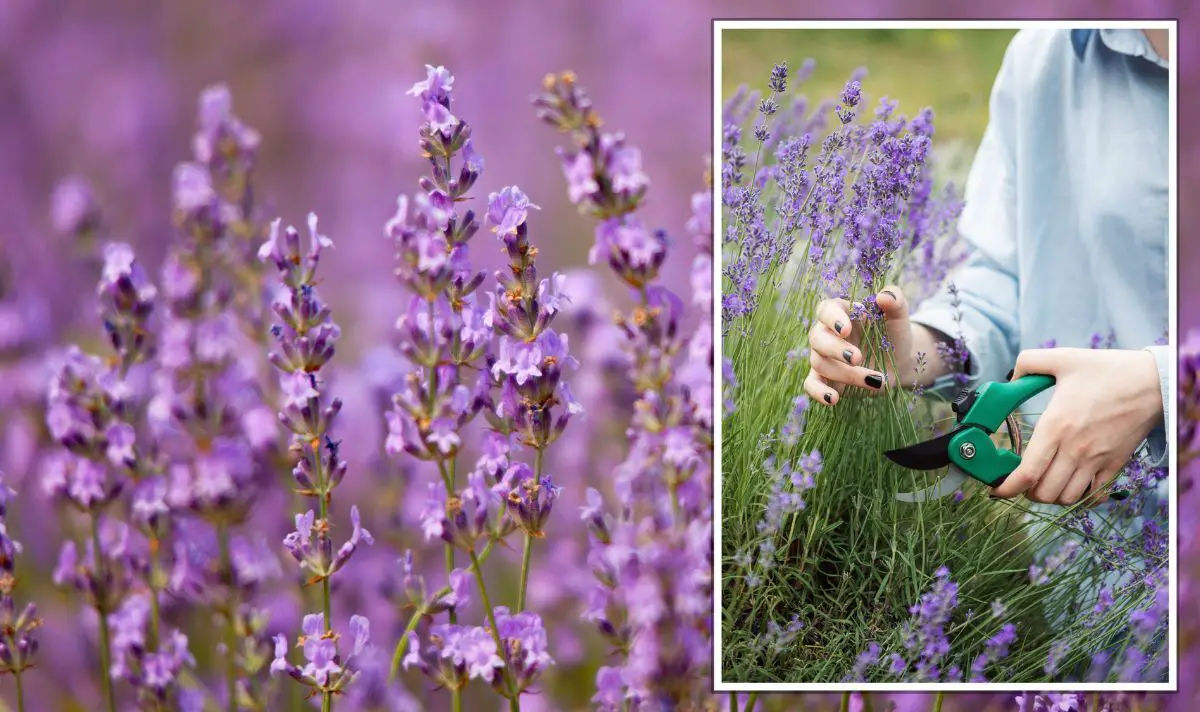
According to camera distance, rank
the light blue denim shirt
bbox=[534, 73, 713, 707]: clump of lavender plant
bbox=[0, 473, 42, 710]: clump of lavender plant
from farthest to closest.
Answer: the light blue denim shirt, bbox=[0, 473, 42, 710]: clump of lavender plant, bbox=[534, 73, 713, 707]: clump of lavender plant

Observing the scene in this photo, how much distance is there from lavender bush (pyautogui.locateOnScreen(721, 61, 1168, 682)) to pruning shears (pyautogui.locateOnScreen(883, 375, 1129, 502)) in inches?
0.8

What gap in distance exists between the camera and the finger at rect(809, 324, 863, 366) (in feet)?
4.06

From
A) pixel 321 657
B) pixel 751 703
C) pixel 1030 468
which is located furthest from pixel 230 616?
pixel 1030 468

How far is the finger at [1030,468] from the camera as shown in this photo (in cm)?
125

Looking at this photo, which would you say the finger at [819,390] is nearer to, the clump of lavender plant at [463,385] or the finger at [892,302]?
the finger at [892,302]

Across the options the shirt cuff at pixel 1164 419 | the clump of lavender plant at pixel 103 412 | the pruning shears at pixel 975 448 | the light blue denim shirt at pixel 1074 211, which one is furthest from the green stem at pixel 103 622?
the shirt cuff at pixel 1164 419

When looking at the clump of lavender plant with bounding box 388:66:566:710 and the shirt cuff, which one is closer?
the clump of lavender plant with bounding box 388:66:566:710

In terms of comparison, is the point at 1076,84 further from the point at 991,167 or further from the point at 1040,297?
the point at 1040,297

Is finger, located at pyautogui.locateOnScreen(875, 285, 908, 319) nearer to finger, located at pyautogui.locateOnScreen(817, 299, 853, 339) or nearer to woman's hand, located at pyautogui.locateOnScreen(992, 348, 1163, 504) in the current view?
finger, located at pyautogui.locateOnScreen(817, 299, 853, 339)

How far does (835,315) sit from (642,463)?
37 centimetres

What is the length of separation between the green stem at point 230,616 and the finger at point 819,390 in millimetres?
799

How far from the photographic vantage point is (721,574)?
1265 mm

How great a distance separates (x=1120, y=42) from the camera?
4.21 feet

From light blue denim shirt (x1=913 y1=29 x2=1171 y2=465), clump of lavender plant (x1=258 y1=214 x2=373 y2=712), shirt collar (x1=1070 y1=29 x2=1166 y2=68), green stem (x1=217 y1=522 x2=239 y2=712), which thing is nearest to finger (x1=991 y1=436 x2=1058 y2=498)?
light blue denim shirt (x1=913 y1=29 x2=1171 y2=465)
